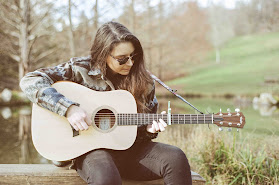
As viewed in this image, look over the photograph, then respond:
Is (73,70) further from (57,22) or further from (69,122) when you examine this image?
(57,22)

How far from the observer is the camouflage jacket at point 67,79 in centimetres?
222

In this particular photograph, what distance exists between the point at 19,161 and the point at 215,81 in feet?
79.0

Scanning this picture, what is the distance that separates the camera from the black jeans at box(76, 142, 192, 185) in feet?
6.40

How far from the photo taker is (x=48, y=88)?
2.24 metres

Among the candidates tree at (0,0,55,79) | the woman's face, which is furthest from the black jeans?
tree at (0,0,55,79)

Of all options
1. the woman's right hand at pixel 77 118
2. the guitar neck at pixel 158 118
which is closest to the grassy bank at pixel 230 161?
the guitar neck at pixel 158 118

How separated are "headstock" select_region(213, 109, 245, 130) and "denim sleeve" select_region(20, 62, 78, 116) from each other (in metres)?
1.04

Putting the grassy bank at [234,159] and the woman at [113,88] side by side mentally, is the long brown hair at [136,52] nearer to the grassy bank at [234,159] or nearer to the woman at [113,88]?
the woman at [113,88]

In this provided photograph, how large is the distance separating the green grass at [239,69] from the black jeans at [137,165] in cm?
1916

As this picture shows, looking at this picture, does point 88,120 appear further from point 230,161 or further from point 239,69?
point 239,69

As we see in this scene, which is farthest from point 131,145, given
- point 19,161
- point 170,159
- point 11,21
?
point 11,21

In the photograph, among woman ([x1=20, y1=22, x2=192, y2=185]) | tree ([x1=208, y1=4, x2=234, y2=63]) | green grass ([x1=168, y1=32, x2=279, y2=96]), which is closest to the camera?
woman ([x1=20, y1=22, x2=192, y2=185])

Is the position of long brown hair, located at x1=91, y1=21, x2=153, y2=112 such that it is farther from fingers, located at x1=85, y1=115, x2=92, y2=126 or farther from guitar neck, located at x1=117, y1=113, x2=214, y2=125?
fingers, located at x1=85, y1=115, x2=92, y2=126

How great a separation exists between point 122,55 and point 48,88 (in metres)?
0.64
